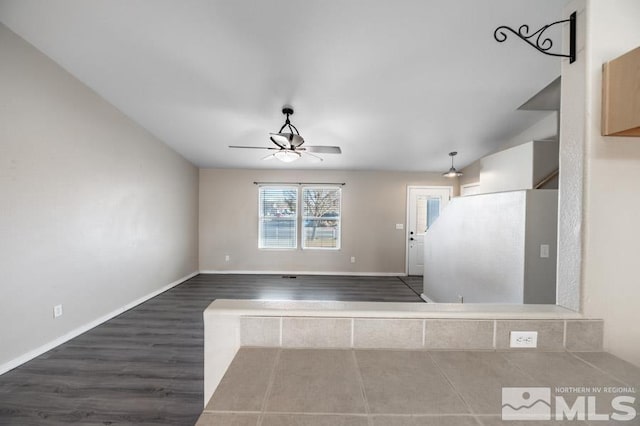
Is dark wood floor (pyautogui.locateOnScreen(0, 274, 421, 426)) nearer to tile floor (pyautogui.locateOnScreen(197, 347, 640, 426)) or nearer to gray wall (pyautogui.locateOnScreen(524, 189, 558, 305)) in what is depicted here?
tile floor (pyautogui.locateOnScreen(197, 347, 640, 426))

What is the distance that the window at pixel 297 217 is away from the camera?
18.2ft

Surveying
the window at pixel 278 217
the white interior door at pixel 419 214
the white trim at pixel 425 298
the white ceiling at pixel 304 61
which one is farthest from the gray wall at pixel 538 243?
the window at pixel 278 217

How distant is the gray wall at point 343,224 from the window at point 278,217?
0.16 m

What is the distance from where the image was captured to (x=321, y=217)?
5.54 metres

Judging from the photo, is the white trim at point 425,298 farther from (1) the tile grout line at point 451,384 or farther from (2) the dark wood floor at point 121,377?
(1) the tile grout line at point 451,384

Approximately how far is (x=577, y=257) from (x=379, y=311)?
2.42 feet

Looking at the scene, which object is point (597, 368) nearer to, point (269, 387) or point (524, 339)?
point (524, 339)

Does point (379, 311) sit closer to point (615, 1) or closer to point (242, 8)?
point (615, 1)

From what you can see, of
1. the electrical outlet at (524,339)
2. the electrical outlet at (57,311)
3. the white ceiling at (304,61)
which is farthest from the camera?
the electrical outlet at (57,311)

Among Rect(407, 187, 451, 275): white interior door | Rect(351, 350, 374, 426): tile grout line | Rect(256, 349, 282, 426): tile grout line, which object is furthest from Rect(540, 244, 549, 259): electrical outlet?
Rect(407, 187, 451, 275): white interior door

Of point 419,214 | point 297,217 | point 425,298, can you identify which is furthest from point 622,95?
point 297,217

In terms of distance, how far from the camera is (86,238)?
2770mm

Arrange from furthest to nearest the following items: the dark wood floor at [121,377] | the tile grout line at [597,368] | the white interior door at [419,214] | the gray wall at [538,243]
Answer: the white interior door at [419,214] < the gray wall at [538,243] < the dark wood floor at [121,377] < the tile grout line at [597,368]

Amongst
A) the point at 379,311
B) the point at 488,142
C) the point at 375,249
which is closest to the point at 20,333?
the point at 379,311
